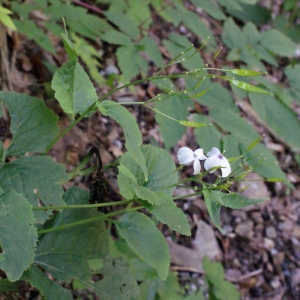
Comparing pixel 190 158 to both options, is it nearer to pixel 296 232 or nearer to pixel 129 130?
pixel 129 130

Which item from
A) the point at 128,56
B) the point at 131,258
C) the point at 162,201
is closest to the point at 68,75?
the point at 162,201

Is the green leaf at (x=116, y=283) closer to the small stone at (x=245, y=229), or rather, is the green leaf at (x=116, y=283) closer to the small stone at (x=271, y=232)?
the small stone at (x=245, y=229)

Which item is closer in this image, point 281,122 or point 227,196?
point 227,196

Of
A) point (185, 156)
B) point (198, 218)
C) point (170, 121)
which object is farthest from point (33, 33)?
point (198, 218)

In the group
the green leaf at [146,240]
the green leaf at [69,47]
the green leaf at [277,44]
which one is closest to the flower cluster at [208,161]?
the green leaf at [146,240]

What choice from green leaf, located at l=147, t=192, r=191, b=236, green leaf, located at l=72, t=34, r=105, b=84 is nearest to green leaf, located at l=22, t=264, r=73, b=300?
green leaf, located at l=147, t=192, r=191, b=236

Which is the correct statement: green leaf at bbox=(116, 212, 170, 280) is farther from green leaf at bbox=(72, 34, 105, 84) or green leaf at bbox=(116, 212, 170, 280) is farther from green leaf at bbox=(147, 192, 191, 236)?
green leaf at bbox=(72, 34, 105, 84)

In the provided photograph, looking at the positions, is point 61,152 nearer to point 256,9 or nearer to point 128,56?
point 128,56
